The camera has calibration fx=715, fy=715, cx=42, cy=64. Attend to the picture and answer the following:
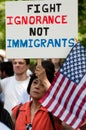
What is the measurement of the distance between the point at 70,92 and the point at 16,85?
3.28 meters

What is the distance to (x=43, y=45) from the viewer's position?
817cm

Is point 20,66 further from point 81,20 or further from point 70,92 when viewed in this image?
point 81,20

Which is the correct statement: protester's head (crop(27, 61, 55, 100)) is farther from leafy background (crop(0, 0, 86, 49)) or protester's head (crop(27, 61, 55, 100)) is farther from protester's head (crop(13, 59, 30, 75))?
leafy background (crop(0, 0, 86, 49))

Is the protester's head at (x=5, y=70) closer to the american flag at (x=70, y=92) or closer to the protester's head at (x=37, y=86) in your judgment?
the protester's head at (x=37, y=86)

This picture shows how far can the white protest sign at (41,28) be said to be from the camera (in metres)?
8.14

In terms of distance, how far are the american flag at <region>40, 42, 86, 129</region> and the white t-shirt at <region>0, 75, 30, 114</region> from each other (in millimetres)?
2702

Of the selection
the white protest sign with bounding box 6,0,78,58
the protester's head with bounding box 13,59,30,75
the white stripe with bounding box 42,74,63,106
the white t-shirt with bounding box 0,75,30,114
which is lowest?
the white t-shirt with bounding box 0,75,30,114

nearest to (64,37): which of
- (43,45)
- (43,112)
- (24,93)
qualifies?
(43,45)

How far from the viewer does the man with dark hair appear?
35.9ft

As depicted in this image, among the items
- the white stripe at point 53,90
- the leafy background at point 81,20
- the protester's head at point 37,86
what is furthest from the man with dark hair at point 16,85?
the leafy background at point 81,20

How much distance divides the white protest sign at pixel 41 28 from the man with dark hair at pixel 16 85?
268 cm

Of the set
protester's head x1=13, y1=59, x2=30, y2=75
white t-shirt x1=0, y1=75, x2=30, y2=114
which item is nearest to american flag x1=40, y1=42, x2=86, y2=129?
white t-shirt x1=0, y1=75, x2=30, y2=114

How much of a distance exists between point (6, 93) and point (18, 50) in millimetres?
2976

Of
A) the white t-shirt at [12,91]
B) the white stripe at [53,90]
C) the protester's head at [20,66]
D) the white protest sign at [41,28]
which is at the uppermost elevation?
the white protest sign at [41,28]
